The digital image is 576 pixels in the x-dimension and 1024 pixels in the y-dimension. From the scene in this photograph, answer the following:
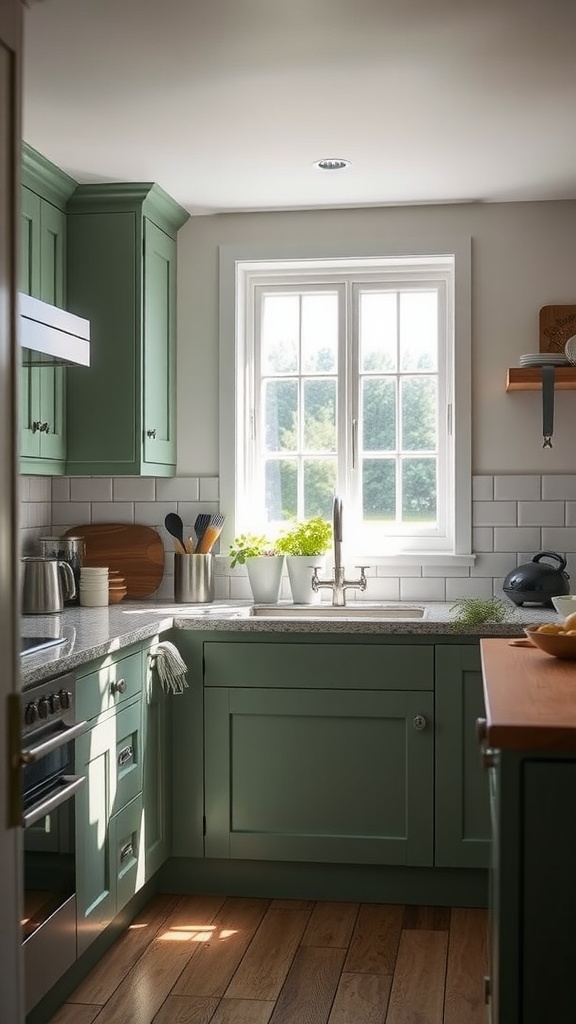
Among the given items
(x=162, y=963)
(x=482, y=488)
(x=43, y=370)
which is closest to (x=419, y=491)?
(x=482, y=488)

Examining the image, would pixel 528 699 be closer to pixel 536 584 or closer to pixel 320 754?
pixel 320 754

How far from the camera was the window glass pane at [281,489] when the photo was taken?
461 centimetres

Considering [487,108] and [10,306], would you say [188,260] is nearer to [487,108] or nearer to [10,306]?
[487,108]

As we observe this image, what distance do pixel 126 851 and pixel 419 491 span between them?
6.14ft

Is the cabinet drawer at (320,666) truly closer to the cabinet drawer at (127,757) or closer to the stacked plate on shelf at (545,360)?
the cabinet drawer at (127,757)

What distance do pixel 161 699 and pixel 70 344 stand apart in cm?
120

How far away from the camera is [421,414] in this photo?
14.9ft

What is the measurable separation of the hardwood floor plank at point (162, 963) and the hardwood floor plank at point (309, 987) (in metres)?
0.31

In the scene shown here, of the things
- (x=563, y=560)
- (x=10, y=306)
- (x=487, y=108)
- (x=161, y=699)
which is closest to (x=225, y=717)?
(x=161, y=699)

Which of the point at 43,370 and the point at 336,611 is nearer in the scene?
the point at 43,370

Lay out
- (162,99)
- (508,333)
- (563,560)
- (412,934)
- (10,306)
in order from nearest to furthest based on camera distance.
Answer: (10,306)
(162,99)
(412,934)
(563,560)
(508,333)

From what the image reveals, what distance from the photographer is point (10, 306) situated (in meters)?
1.74

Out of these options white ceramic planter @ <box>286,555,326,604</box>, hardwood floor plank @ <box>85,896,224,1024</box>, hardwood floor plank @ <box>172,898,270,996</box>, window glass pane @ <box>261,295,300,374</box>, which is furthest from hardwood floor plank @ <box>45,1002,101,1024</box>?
window glass pane @ <box>261,295,300,374</box>

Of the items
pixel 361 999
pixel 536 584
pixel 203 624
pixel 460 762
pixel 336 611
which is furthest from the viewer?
pixel 336 611
